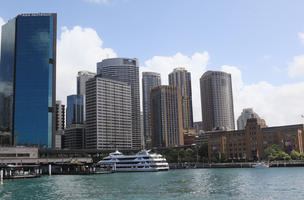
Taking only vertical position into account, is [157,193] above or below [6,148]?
below

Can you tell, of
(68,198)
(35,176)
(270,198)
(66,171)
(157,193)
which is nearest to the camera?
(270,198)

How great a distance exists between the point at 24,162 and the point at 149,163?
221 ft

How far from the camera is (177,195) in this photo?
7631cm

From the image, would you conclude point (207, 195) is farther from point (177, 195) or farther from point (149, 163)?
point (149, 163)

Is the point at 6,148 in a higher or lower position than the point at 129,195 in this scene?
higher

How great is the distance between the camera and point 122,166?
650 ft

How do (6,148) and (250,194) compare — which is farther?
(6,148)

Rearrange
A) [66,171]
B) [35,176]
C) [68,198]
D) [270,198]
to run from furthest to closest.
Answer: [66,171]
[35,176]
[68,198]
[270,198]

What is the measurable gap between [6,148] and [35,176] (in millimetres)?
53331

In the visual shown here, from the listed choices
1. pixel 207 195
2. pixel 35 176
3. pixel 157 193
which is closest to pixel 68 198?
pixel 157 193

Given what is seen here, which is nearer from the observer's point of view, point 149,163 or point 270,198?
point 270,198

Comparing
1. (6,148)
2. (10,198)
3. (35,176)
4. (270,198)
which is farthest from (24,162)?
(270,198)

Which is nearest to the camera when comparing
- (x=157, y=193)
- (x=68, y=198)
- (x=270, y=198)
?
(x=270, y=198)

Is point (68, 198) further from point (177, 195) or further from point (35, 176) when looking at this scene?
point (35, 176)
